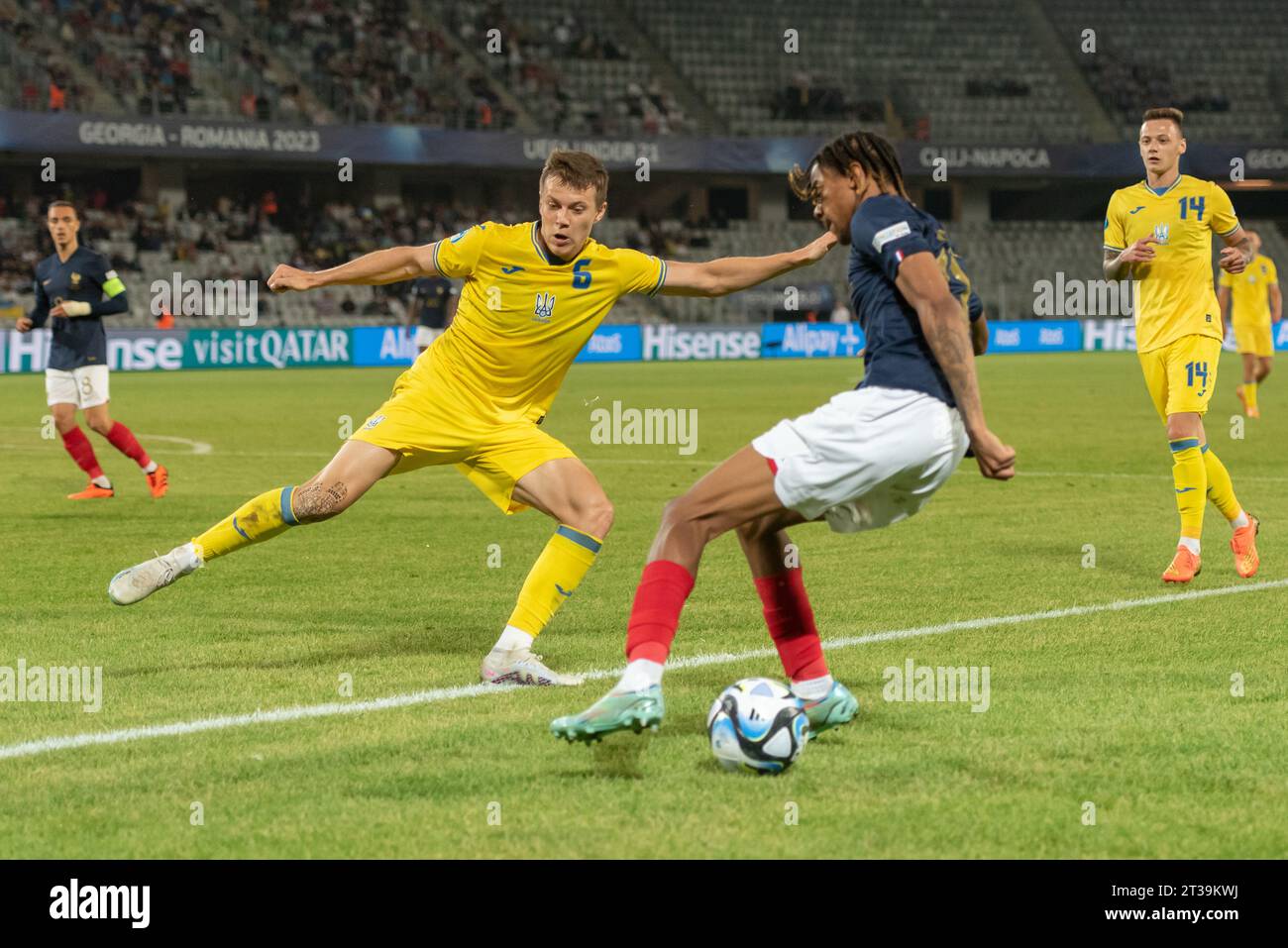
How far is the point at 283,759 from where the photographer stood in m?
5.24

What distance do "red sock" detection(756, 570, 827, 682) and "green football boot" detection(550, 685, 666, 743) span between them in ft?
2.57

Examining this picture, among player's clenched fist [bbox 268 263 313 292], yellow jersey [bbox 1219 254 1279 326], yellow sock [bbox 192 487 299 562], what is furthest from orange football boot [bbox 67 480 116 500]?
yellow jersey [bbox 1219 254 1279 326]

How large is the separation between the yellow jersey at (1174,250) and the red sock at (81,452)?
8058 mm

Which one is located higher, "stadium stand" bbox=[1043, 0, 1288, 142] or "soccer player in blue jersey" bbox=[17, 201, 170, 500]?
"stadium stand" bbox=[1043, 0, 1288, 142]

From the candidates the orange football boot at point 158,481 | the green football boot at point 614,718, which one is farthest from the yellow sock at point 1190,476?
the orange football boot at point 158,481

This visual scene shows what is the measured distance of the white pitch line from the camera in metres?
5.53

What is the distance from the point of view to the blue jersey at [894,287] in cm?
509

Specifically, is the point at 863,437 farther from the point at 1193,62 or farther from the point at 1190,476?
the point at 1193,62

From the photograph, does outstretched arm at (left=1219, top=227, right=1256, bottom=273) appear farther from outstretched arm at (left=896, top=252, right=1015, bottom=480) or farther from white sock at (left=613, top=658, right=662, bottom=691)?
white sock at (left=613, top=658, right=662, bottom=691)

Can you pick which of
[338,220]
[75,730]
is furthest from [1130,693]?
[338,220]

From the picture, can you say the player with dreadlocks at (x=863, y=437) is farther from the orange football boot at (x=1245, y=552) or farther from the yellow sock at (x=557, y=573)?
the orange football boot at (x=1245, y=552)
